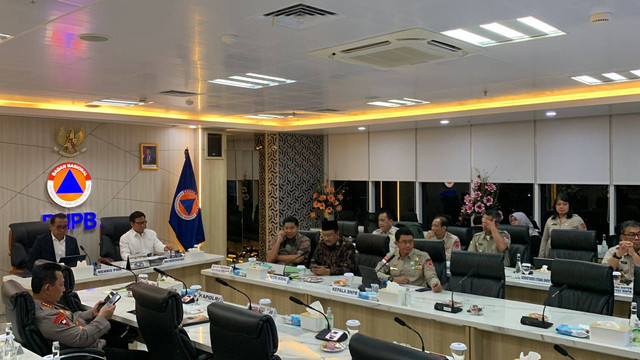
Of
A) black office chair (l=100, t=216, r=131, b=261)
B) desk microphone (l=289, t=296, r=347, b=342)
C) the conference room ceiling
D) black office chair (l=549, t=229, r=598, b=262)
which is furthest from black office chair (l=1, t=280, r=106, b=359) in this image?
black office chair (l=549, t=229, r=598, b=262)

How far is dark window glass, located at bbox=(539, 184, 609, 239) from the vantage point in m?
8.41

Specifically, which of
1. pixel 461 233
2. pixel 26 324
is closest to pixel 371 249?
pixel 461 233

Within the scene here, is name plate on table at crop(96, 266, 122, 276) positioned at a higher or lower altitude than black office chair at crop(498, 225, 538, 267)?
lower

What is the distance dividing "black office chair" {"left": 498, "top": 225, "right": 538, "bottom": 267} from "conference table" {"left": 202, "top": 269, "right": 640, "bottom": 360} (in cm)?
205

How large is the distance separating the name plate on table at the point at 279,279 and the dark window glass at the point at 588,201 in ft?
16.7

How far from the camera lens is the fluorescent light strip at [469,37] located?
3.89m

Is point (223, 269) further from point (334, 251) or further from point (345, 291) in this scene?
point (345, 291)

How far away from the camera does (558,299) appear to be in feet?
14.5

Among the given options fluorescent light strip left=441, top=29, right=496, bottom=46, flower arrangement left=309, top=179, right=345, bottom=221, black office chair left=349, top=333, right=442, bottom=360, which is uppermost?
fluorescent light strip left=441, top=29, right=496, bottom=46

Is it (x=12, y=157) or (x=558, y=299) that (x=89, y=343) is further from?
(x=12, y=157)

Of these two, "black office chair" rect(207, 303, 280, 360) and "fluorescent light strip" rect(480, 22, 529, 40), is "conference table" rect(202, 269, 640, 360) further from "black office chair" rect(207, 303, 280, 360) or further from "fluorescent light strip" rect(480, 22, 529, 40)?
"fluorescent light strip" rect(480, 22, 529, 40)

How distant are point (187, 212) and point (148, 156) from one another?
1181 mm

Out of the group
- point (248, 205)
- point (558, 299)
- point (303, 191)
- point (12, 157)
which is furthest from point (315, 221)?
point (558, 299)

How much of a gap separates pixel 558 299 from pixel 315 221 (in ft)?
24.7
